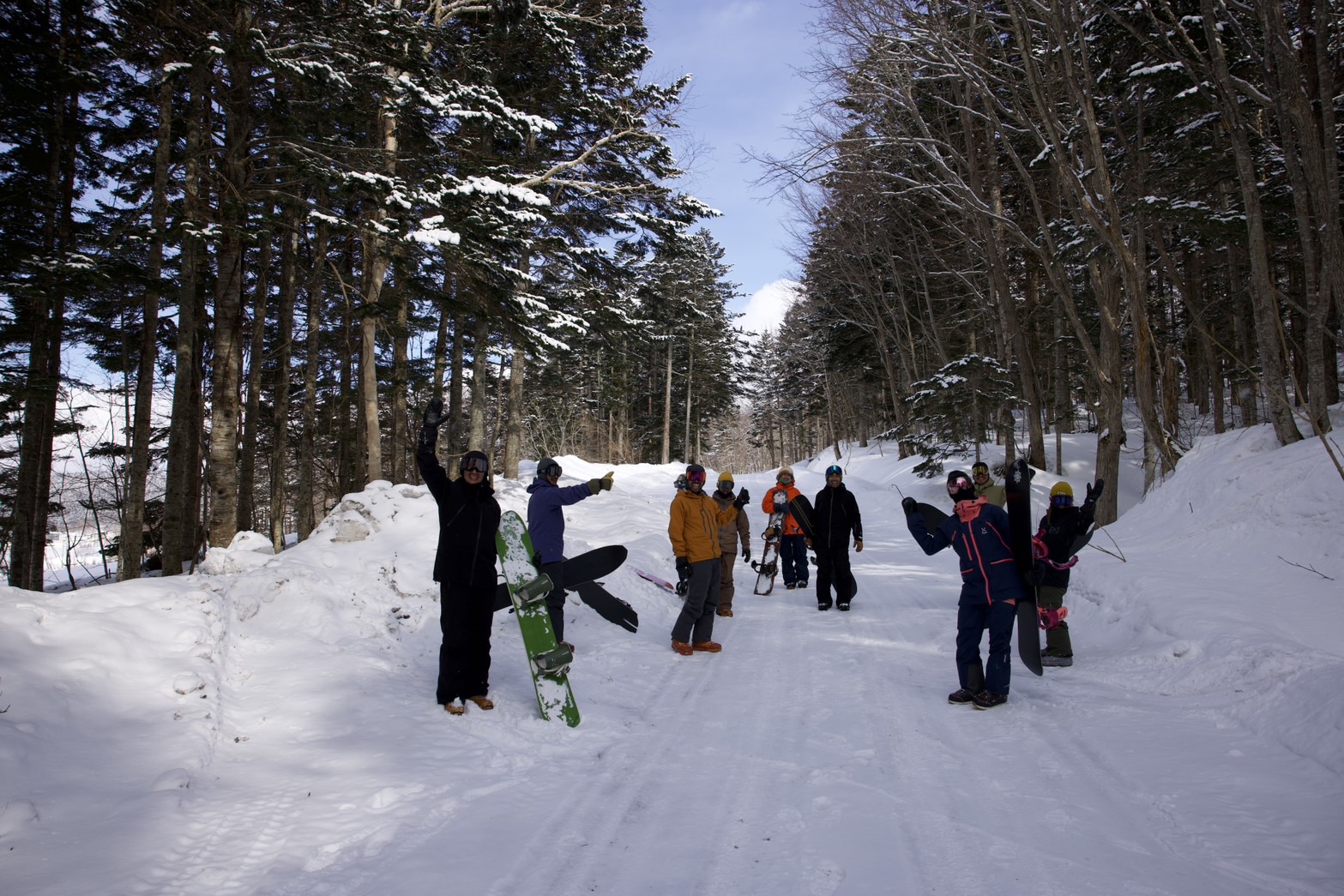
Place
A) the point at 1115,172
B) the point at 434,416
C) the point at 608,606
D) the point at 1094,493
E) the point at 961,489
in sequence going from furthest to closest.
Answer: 1. the point at 1115,172
2. the point at 608,606
3. the point at 1094,493
4. the point at 961,489
5. the point at 434,416

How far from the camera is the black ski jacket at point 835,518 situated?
914 cm

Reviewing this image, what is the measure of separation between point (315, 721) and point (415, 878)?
6.70 feet

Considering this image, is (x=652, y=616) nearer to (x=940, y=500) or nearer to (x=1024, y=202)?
(x=940, y=500)

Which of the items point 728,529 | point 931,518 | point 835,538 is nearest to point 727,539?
point 728,529

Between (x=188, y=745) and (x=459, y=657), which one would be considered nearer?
(x=188, y=745)

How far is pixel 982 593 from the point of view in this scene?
204 inches

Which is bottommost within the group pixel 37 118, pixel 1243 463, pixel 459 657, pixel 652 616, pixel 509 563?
pixel 652 616

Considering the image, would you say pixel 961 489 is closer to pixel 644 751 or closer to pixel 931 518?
pixel 931 518

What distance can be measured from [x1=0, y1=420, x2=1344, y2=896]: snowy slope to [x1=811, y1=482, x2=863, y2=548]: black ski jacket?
2031 mm

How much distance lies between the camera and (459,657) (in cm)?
491

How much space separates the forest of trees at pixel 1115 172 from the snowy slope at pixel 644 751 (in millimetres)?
2231

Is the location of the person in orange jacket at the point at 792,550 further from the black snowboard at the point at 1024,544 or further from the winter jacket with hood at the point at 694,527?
the black snowboard at the point at 1024,544

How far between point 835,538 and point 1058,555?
10.6ft

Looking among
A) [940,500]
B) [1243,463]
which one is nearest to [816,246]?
[940,500]
